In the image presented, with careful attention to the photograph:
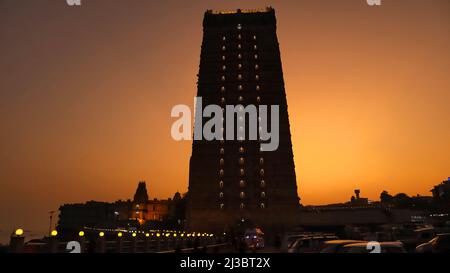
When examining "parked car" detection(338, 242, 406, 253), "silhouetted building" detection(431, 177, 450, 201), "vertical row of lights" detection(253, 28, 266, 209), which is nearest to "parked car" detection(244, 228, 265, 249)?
"parked car" detection(338, 242, 406, 253)

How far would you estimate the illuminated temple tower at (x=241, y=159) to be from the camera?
3103 inches

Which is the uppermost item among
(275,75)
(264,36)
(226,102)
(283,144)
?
(264,36)

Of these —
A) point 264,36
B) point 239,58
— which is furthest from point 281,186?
point 264,36

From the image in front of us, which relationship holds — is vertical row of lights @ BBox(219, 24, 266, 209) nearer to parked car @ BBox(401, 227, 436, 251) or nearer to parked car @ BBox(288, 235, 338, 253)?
parked car @ BBox(401, 227, 436, 251)

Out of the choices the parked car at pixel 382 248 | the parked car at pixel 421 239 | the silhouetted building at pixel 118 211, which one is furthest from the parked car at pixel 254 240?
the silhouetted building at pixel 118 211

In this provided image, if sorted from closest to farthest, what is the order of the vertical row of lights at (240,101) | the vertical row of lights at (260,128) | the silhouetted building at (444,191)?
the vertical row of lights at (260,128) < the vertical row of lights at (240,101) < the silhouetted building at (444,191)

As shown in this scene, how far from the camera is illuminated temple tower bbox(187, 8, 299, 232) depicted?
78812mm

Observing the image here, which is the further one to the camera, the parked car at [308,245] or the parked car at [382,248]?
the parked car at [308,245]

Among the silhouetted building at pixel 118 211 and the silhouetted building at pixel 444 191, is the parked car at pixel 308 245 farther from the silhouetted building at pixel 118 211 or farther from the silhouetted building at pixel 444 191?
the silhouetted building at pixel 118 211

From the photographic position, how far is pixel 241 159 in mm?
82250

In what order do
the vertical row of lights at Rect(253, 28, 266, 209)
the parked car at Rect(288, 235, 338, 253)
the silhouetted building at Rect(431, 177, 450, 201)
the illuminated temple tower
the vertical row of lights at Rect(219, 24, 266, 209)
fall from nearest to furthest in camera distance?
1. the parked car at Rect(288, 235, 338, 253)
2. the illuminated temple tower
3. the vertical row of lights at Rect(253, 28, 266, 209)
4. the vertical row of lights at Rect(219, 24, 266, 209)
5. the silhouetted building at Rect(431, 177, 450, 201)
